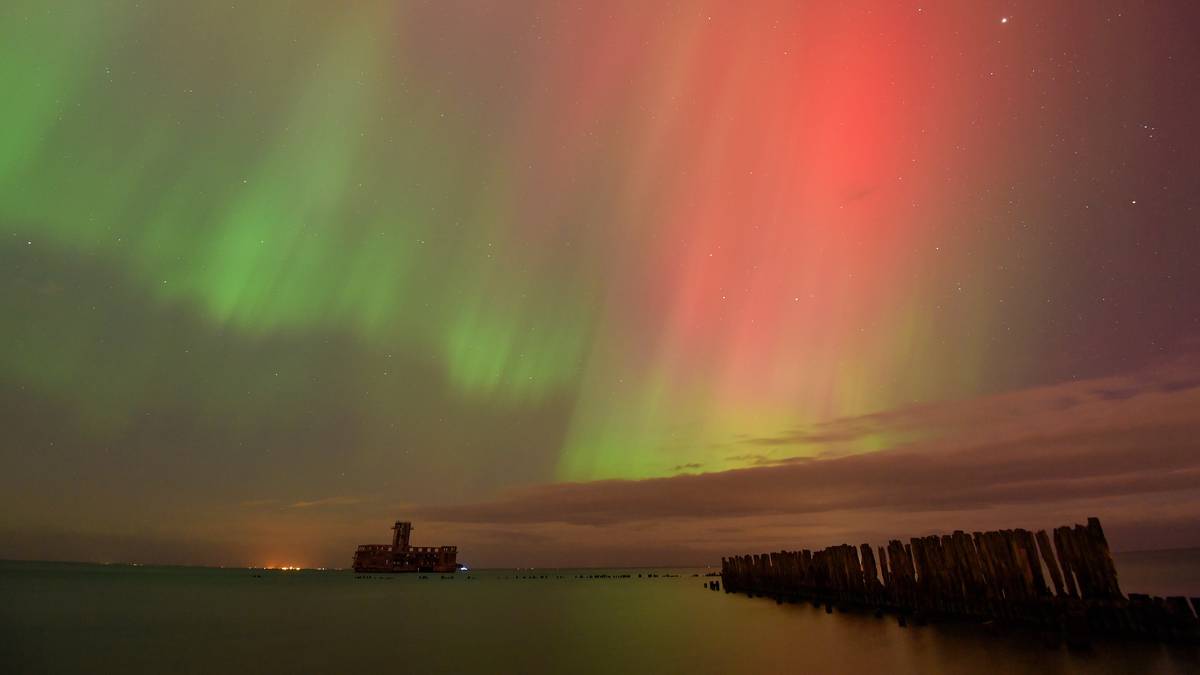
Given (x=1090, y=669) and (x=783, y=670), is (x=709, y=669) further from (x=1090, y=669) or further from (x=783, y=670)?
(x=1090, y=669)

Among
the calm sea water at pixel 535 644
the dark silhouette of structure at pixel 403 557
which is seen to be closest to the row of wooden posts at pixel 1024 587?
the calm sea water at pixel 535 644

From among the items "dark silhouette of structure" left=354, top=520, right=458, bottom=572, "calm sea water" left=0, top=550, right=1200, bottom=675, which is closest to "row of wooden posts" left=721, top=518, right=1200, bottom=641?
"calm sea water" left=0, top=550, right=1200, bottom=675

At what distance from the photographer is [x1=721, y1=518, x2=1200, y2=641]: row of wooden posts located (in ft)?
48.6

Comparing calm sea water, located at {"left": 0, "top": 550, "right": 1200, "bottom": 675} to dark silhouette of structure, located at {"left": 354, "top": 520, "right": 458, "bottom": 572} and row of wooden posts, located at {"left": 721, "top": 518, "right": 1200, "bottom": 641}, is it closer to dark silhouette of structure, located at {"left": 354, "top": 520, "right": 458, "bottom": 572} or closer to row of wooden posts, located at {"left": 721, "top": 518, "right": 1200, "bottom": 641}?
row of wooden posts, located at {"left": 721, "top": 518, "right": 1200, "bottom": 641}

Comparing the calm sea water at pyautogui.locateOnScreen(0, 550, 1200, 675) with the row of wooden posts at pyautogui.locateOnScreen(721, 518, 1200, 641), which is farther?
the calm sea water at pyautogui.locateOnScreen(0, 550, 1200, 675)

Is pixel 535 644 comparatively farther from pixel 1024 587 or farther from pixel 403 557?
pixel 403 557

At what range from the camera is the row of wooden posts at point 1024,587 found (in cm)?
1482

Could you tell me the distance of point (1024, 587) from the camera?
17.1 metres

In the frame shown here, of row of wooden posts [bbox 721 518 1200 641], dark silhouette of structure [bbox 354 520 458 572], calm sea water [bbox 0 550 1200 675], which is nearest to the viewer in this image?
row of wooden posts [bbox 721 518 1200 641]

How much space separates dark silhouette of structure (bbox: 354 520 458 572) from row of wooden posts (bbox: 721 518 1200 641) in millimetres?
87695

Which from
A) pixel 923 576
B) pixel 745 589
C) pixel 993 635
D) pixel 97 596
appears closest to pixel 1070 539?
pixel 993 635

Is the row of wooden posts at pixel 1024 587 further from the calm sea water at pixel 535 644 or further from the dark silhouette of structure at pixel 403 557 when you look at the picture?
the dark silhouette of structure at pixel 403 557

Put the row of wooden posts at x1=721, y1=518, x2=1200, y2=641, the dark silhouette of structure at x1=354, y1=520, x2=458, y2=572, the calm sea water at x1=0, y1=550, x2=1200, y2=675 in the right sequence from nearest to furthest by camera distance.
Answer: the row of wooden posts at x1=721, y1=518, x2=1200, y2=641 < the calm sea water at x1=0, y1=550, x2=1200, y2=675 < the dark silhouette of structure at x1=354, y1=520, x2=458, y2=572

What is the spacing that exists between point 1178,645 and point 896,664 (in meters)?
6.32
